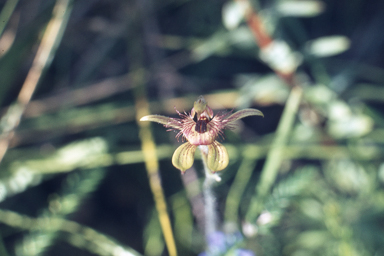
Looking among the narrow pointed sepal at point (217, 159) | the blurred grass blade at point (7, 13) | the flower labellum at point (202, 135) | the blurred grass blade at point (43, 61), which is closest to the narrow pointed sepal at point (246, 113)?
the flower labellum at point (202, 135)

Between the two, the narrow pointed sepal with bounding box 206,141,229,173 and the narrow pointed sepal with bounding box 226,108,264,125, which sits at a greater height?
the narrow pointed sepal with bounding box 226,108,264,125

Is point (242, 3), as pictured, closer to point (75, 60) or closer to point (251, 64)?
point (251, 64)

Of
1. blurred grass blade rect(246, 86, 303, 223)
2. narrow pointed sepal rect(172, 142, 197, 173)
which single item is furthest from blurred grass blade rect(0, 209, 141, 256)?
narrow pointed sepal rect(172, 142, 197, 173)

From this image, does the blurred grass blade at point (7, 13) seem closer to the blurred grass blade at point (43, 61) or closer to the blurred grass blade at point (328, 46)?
the blurred grass blade at point (43, 61)

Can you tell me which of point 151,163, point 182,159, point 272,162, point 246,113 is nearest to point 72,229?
point 151,163

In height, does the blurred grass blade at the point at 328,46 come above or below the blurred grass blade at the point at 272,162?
above

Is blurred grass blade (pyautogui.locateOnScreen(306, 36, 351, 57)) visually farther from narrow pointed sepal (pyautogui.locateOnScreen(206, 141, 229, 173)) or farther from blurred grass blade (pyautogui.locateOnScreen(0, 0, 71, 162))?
blurred grass blade (pyautogui.locateOnScreen(0, 0, 71, 162))

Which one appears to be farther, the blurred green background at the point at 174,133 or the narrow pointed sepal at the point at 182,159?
the blurred green background at the point at 174,133
